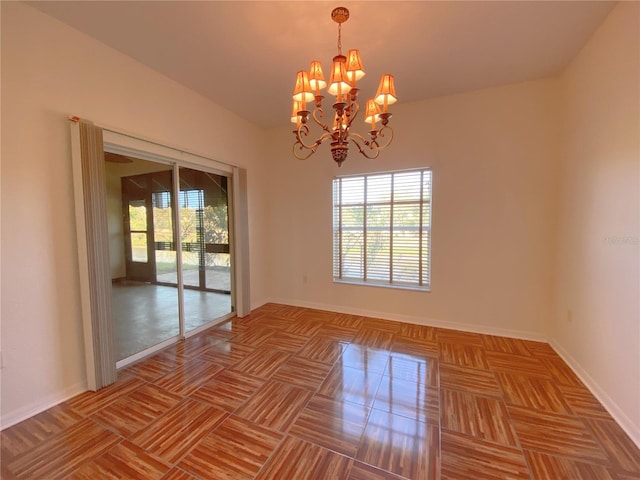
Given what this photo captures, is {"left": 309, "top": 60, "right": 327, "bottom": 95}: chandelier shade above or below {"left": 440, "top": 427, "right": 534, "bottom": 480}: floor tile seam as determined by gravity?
above

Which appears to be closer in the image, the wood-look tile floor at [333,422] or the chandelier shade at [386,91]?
the wood-look tile floor at [333,422]

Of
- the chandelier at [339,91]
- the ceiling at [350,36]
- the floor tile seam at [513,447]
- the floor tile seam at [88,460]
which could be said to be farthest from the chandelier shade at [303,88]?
the floor tile seam at [88,460]

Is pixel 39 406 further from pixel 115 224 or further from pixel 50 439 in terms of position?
pixel 115 224

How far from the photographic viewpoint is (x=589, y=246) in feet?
7.82

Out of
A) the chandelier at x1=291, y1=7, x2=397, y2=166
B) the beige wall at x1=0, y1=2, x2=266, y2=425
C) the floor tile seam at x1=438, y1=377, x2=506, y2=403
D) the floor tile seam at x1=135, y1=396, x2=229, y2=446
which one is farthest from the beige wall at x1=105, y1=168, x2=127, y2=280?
the floor tile seam at x1=438, y1=377, x2=506, y2=403

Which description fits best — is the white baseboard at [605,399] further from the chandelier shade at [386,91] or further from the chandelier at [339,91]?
the chandelier shade at [386,91]

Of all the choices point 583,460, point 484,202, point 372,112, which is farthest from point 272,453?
point 484,202

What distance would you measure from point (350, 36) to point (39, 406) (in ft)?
13.0

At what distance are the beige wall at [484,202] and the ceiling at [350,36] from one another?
0.40m

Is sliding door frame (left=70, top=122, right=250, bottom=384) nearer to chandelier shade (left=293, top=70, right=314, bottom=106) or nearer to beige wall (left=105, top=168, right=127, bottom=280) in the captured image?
beige wall (left=105, top=168, right=127, bottom=280)

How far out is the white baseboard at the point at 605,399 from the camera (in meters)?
1.75

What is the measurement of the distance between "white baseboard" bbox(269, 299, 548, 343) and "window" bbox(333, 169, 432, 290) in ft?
1.49

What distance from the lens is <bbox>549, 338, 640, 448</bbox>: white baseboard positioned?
5.75ft

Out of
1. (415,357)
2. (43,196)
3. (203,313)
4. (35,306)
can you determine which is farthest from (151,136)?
(415,357)
